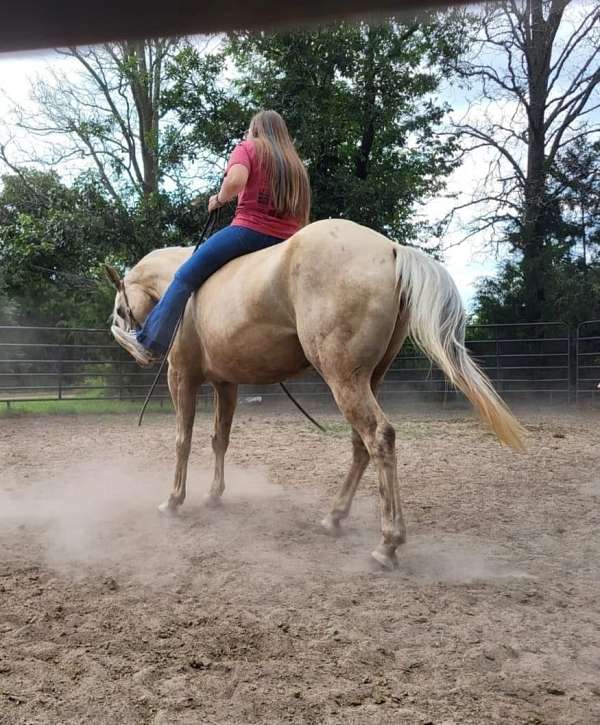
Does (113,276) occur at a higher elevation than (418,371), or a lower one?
higher

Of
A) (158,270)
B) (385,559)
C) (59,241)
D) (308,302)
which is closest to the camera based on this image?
(385,559)

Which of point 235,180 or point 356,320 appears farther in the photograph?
point 235,180

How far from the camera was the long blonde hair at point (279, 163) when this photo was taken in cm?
363

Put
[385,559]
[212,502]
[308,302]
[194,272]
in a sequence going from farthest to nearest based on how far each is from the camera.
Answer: [212,502] < [194,272] < [308,302] < [385,559]

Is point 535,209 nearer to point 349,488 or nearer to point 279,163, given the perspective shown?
point 279,163

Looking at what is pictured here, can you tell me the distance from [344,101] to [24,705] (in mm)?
11306

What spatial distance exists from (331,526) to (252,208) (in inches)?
78.6

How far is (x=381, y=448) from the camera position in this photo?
3053mm

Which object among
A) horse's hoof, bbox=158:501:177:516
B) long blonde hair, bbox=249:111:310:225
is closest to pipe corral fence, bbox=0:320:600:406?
Answer: horse's hoof, bbox=158:501:177:516

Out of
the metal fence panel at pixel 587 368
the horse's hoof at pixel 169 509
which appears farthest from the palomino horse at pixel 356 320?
the metal fence panel at pixel 587 368

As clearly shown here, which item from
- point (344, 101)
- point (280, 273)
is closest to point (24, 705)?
point (280, 273)

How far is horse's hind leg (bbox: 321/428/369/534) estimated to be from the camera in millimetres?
3711

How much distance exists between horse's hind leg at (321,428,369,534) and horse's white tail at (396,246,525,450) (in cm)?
88

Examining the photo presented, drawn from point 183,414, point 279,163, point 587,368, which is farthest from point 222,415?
point 587,368
